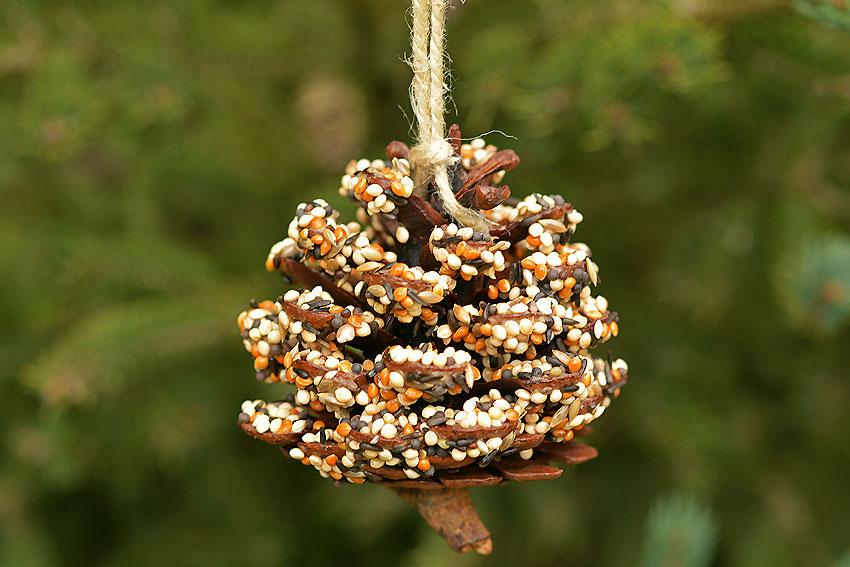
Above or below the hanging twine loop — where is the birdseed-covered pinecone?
below

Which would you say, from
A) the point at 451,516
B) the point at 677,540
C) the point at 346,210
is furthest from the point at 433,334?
the point at 346,210

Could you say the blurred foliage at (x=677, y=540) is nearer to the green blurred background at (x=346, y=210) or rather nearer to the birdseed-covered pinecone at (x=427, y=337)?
the birdseed-covered pinecone at (x=427, y=337)

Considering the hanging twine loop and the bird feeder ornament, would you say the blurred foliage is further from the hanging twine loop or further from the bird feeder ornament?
the hanging twine loop

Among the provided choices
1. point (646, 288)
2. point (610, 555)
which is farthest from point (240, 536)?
point (646, 288)

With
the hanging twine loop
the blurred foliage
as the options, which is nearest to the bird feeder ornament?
the hanging twine loop

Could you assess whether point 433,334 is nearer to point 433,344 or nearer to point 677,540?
point 433,344

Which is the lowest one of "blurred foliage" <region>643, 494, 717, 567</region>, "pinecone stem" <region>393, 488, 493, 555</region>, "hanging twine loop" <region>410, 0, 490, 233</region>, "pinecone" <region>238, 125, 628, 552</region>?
"blurred foliage" <region>643, 494, 717, 567</region>

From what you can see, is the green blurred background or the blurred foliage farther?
the green blurred background

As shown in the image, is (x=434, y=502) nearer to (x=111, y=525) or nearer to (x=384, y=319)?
(x=384, y=319)
